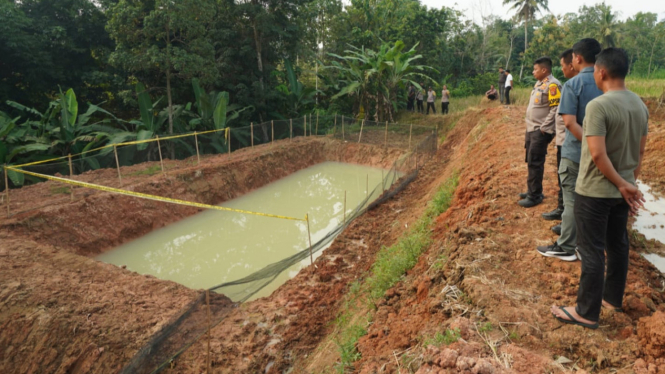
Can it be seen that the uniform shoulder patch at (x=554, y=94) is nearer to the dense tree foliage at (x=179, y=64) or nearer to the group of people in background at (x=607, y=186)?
the group of people in background at (x=607, y=186)

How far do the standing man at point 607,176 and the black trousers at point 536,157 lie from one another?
166 cm

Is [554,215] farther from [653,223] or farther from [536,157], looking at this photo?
[653,223]

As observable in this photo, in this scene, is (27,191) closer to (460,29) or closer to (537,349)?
(537,349)

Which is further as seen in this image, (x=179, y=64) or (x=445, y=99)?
(x=445, y=99)

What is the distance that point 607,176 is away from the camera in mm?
2076

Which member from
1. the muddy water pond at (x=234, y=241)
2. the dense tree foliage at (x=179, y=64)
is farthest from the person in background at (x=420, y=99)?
the muddy water pond at (x=234, y=241)

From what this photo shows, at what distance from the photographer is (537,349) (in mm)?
2197

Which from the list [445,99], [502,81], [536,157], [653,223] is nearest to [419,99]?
[445,99]

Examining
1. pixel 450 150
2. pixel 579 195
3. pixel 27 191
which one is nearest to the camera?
pixel 579 195

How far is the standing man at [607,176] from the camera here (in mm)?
2078

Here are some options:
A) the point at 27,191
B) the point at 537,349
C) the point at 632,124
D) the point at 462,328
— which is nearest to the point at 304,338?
the point at 462,328

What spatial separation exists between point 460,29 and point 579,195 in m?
29.9

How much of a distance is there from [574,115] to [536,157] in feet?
4.30

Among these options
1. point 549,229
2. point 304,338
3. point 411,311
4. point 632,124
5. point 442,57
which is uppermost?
point 442,57
